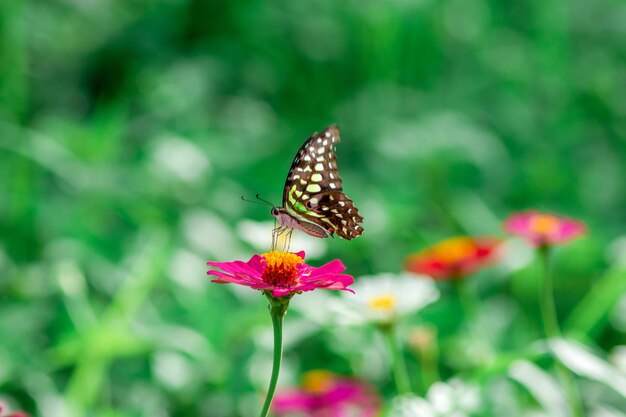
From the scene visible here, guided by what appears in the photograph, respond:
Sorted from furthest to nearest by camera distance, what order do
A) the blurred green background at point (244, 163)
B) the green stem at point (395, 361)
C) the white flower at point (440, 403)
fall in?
the blurred green background at point (244, 163), the green stem at point (395, 361), the white flower at point (440, 403)

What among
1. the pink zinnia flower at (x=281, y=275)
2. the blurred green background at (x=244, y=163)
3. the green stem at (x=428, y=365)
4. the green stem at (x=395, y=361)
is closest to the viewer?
the pink zinnia flower at (x=281, y=275)

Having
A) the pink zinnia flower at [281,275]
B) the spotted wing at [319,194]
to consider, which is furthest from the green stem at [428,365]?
the pink zinnia flower at [281,275]

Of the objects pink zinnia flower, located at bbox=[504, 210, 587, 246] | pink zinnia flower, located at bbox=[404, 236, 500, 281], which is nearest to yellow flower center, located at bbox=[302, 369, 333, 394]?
pink zinnia flower, located at bbox=[404, 236, 500, 281]

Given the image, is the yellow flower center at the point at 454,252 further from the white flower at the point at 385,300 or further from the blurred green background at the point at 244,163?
the blurred green background at the point at 244,163

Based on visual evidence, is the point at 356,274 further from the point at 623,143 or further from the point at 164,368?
the point at 623,143

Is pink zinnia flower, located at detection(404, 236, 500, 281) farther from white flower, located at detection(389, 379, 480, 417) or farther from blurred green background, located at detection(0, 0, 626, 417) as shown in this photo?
white flower, located at detection(389, 379, 480, 417)

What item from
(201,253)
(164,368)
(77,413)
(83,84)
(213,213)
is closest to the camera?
(77,413)

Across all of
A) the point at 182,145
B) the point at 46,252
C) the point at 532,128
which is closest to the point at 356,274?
the point at 182,145
